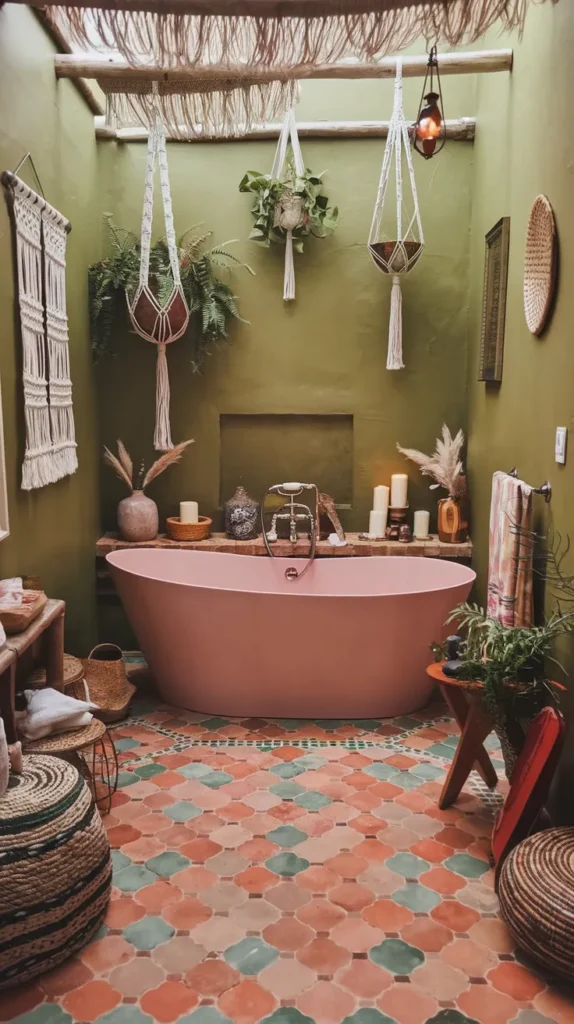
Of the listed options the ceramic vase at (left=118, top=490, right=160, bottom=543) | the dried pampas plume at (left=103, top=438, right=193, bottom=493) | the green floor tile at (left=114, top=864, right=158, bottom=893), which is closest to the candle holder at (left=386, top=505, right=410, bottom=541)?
the dried pampas plume at (left=103, top=438, right=193, bottom=493)

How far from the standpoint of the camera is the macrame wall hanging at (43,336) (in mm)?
2887

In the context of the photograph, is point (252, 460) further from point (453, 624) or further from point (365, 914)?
point (365, 914)

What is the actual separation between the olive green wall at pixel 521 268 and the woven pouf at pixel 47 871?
4.59ft

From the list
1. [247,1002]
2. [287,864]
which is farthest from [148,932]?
[287,864]

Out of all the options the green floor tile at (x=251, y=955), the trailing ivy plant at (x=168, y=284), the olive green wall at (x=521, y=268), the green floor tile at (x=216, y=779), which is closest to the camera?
the green floor tile at (x=251, y=955)

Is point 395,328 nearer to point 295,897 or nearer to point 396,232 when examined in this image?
point 396,232

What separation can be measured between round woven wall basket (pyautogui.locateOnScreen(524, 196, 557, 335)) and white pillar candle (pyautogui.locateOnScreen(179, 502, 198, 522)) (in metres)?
1.98

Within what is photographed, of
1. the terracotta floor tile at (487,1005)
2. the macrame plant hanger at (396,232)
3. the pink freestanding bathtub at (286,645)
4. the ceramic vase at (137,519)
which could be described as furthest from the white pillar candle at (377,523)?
the terracotta floor tile at (487,1005)

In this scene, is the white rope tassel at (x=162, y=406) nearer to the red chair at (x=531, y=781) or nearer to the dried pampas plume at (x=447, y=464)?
the dried pampas plume at (x=447, y=464)

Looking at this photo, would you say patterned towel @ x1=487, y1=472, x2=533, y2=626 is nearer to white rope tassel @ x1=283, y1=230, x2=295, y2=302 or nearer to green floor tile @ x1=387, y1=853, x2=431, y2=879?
green floor tile @ x1=387, y1=853, x2=431, y2=879

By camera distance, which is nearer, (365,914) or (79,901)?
(79,901)

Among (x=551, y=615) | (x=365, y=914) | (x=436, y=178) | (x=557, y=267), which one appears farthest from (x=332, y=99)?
(x=365, y=914)

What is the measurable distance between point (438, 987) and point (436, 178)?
371cm

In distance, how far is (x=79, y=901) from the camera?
201 centimetres
